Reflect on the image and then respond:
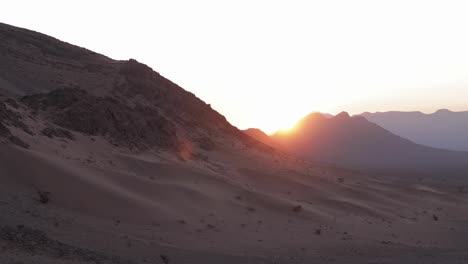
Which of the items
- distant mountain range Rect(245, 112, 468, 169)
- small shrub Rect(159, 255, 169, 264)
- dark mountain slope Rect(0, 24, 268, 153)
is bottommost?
small shrub Rect(159, 255, 169, 264)

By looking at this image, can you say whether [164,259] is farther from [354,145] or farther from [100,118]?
[354,145]

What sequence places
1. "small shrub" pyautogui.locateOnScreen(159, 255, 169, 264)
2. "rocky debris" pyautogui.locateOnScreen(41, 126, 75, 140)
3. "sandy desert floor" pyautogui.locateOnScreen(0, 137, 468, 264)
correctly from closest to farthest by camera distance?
"small shrub" pyautogui.locateOnScreen(159, 255, 169, 264)
"sandy desert floor" pyautogui.locateOnScreen(0, 137, 468, 264)
"rocky debris" pyautogui.locateOnScreen(41, 126, 75, 140)

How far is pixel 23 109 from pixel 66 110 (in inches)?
105

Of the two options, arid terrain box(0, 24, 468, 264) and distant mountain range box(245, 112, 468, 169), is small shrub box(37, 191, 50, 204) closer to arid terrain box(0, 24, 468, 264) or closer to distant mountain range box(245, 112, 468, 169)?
arid terrain box(0, 24, 468, 264)

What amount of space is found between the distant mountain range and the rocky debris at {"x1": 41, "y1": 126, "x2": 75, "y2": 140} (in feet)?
363

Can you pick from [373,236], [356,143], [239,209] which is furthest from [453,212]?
[356,143]

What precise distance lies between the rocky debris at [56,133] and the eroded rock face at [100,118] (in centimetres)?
134

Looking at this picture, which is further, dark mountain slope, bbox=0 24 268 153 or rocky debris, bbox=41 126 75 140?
dark mountain slope, bbox=0 24 268 153

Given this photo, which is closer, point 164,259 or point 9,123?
point 164,259

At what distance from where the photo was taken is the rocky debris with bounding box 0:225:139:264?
12641 millimetres

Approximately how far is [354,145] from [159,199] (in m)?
134

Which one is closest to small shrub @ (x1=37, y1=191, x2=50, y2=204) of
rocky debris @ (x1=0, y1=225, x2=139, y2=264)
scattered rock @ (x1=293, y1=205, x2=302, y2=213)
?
rocky debris @ (x1=0, y1=225, x2=139, y2=264)

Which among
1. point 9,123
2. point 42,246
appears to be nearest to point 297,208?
point 9,123

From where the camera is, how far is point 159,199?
72.2ft
